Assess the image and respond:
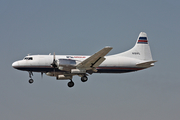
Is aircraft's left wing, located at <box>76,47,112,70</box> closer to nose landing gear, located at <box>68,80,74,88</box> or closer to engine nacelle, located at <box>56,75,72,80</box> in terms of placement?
engine nacelle, located at <box>56,75,72,80</box>

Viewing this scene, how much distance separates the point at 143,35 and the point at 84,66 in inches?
521

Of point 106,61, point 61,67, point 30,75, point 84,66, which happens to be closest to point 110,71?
point 106,61

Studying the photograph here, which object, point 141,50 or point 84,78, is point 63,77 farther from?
point 141,50

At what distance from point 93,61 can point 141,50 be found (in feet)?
36.7

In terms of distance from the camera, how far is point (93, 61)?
132ft

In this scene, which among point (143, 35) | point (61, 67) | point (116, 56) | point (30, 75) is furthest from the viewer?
point (143, 35)

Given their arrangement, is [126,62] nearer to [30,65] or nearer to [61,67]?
[61,67]

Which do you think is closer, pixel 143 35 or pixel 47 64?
pixel 47 64

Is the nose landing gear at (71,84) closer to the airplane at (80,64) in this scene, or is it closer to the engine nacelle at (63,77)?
the airplane at (80,64)

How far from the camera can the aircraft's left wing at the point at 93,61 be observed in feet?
Result: 126

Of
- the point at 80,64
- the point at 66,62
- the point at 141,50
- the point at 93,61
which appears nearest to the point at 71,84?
the point at 80,64

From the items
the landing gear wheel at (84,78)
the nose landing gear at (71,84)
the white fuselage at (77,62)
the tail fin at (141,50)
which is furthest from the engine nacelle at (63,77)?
the tail fin at (141,50)

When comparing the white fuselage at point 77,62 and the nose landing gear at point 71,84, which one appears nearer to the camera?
the white fuselage at point 77,62

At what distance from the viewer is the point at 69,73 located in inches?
1697
